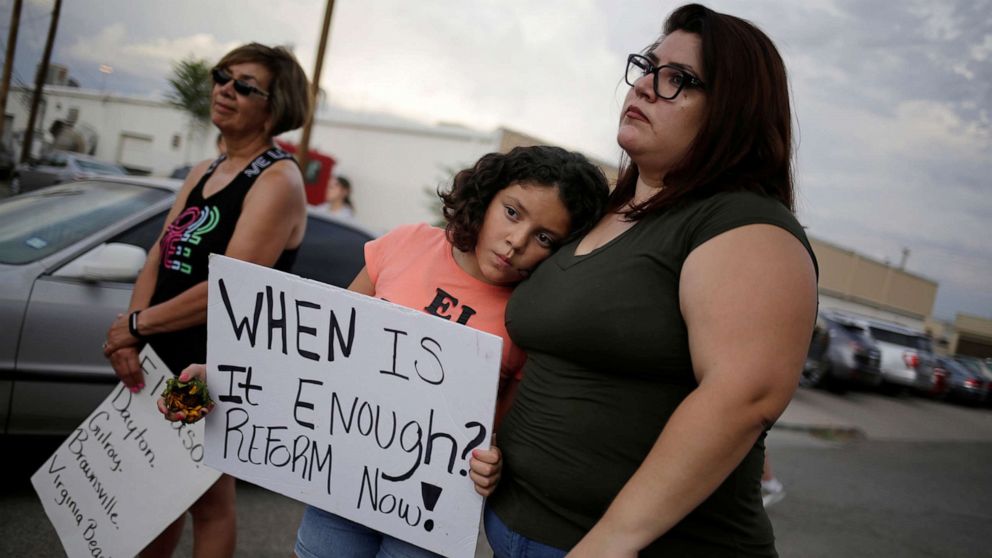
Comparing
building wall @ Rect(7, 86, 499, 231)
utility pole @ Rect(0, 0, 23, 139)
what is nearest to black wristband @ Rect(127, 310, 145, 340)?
utility pole @ Rect(0, 0, 23, 139)

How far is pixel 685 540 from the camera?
1220mm

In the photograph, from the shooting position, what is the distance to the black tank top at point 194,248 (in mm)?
2135

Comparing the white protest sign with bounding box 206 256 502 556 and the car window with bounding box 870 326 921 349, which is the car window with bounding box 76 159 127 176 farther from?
the white protest sign with bounding box 206 256 502 556

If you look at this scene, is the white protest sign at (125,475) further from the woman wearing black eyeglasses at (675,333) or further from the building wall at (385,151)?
the building wall at (385,151)

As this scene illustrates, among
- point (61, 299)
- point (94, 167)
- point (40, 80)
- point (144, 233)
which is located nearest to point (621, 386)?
point (61, 299)

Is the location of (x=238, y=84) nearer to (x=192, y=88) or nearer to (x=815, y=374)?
(x=815, y=374)

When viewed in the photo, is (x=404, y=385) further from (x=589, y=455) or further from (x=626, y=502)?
(x=626, y=502)

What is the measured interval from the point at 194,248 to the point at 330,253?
173cm

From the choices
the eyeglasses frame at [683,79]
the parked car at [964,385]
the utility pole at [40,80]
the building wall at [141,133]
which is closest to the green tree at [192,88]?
the utility pole at [40,80]

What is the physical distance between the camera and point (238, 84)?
7.43ft

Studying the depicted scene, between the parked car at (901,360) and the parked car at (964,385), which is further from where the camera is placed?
the parked car at (964,385)

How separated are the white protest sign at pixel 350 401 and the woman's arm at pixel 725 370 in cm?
39

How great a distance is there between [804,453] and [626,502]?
758 cm

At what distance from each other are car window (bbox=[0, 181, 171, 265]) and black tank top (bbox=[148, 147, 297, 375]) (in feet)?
4.14
